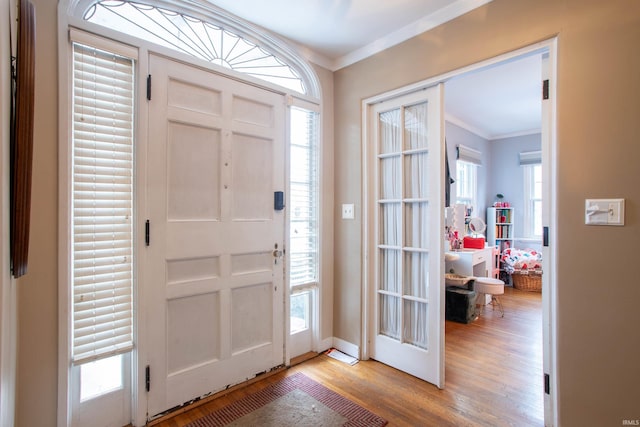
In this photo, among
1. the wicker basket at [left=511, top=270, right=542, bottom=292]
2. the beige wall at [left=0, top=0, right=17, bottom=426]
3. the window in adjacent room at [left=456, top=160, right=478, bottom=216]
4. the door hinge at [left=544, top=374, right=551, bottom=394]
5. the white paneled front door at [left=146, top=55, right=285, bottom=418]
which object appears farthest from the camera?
the window in adjacent room at [left=456, top=160, right=478, bottom=216]

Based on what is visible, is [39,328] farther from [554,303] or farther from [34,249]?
[554,303]

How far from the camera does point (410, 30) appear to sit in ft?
7.46

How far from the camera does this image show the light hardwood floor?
188 cm

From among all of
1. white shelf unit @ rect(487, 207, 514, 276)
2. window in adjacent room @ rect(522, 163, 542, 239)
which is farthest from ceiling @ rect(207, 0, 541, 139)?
white shelf unit @ rect(487, 207, 514, 276)

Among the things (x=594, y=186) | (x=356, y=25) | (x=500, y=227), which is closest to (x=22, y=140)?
(x=356, y=25)

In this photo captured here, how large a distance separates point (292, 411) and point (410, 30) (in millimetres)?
2739

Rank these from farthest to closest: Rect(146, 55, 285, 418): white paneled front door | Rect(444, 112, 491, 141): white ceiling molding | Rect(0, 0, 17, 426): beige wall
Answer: Rect(444, 112, 491, 141): white ceiling molding < Rect(146, 55, 285, 418): white paneled front door < Rect(0, 0, 17, 426): beige wall

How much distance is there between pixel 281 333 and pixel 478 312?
279 cm

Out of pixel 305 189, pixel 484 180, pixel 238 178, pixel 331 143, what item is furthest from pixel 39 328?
pixel 484 180

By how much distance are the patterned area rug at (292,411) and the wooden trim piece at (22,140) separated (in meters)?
1.39

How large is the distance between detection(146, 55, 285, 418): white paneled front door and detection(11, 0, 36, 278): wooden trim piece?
0.75 metres

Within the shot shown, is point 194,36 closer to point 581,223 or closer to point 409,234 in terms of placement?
point 409,234

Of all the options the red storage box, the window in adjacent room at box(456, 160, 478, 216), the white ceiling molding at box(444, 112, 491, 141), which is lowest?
the red storage box

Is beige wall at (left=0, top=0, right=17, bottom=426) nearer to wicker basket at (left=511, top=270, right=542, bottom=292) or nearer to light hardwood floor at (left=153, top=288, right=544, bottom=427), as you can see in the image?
light hardwood floor at (left=153, top=288, right=544, bottom=427)
